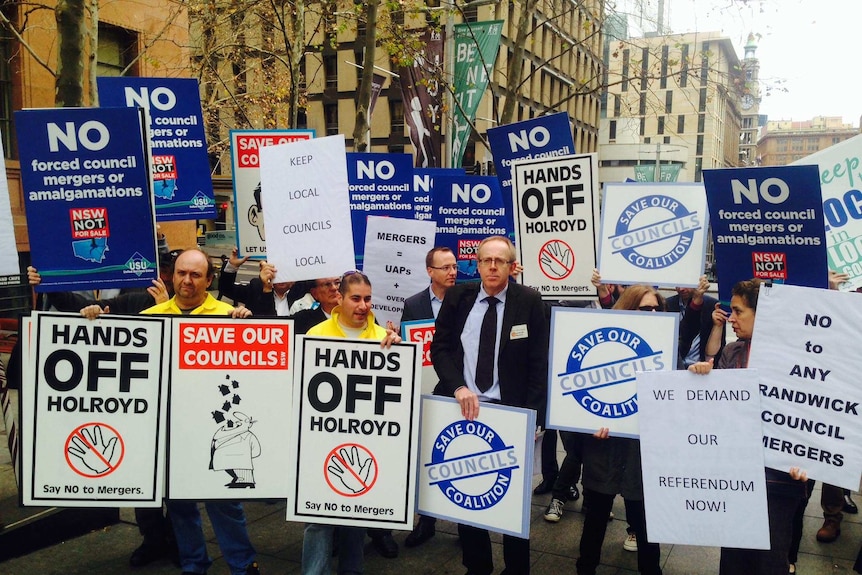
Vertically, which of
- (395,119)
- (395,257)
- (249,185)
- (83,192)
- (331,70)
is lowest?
(395,257)

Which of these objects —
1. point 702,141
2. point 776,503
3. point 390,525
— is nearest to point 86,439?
point 390,525

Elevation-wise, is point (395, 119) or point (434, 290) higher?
point (395, 119)

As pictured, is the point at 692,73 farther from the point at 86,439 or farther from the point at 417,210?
the point at 86,439

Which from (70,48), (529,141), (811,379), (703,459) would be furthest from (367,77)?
(811,379)

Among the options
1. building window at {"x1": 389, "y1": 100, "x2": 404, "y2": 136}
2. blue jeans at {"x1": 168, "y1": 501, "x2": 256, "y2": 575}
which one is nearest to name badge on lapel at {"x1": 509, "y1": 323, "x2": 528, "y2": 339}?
blue jeans at {"x1": 168, "y1": 501, "x2": 256, "y2": 575}

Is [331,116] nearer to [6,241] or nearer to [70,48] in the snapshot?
[70,48]

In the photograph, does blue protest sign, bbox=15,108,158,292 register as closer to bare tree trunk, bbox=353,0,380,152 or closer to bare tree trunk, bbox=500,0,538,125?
bare tree trunk, bbox=353,0,380,152

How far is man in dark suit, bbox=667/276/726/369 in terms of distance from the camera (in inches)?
223

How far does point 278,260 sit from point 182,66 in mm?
13424

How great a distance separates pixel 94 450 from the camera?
4.25 m

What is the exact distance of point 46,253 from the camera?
4578 mm

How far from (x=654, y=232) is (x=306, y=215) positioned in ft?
8.65

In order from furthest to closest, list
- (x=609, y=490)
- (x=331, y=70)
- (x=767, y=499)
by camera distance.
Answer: (x=331, y=70)
(x=609, y=490)
(x=767, y=499)

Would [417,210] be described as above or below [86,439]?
above
